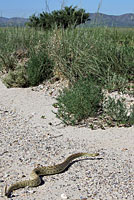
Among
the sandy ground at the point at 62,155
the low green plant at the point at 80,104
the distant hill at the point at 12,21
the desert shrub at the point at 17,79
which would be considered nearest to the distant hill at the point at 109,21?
the desert shrub at the point at 17,79

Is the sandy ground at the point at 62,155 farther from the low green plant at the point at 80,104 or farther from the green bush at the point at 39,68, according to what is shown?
the green bush at the point at 39,68

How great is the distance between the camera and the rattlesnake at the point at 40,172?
417 cm

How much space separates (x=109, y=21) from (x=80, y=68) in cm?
205

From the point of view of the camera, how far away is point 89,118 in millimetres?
7023

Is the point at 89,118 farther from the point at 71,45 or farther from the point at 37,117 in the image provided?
the point at 71,45

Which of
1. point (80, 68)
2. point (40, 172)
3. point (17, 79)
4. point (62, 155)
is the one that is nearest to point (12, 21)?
point (17, 79)

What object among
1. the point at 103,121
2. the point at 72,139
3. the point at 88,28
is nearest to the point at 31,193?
the point at 72,139

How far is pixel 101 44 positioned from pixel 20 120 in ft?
9.58

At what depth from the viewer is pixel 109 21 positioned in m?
10.5

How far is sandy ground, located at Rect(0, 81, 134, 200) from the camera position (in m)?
4.11

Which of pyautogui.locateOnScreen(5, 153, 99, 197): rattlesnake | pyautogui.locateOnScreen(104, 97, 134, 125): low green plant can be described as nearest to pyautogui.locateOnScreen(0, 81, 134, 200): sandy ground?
pyautogui.locateOnScreen(5, 153, 99, 197): rattlesnake

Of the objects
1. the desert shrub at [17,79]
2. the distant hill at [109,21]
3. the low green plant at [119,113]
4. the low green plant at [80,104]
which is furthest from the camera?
the desert shrub at [17,79]

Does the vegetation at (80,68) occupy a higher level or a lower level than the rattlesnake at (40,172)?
higher

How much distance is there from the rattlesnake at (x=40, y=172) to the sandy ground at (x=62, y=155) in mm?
62
